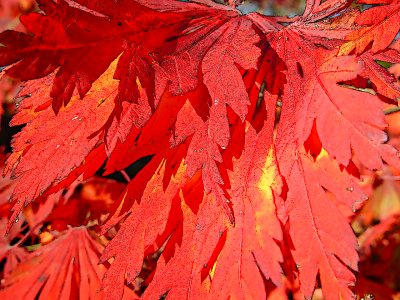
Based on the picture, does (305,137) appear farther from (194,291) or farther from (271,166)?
(194,291)

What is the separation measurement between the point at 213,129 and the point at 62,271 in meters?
0.58

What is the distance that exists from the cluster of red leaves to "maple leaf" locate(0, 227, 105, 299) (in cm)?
24

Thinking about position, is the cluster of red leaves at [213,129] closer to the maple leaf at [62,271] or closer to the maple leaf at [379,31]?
the maple leaf at [379,31]

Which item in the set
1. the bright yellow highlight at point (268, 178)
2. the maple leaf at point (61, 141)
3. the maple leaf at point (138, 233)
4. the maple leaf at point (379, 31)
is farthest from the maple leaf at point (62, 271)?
the maple leaf at point (379, 31)

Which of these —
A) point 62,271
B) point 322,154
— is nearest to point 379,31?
point 322,154

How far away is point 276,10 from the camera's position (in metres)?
2.08

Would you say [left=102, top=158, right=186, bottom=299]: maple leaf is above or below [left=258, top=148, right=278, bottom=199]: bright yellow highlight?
below

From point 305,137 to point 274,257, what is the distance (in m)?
0.16

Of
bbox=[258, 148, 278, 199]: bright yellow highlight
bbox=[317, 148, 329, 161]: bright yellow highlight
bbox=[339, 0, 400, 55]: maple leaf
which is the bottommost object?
bbox=[258, 148, 278, 199]: bright yellow highlight

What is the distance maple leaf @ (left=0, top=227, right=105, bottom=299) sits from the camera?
0.92 metres

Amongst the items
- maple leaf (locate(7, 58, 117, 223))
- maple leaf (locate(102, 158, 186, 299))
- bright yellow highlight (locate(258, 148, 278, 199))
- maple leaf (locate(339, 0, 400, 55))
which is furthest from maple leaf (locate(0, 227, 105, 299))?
maple leaf (locate(339, 0, 400, 55))

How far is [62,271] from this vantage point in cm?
96

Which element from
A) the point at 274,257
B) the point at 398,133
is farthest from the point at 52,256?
the point at 398,133

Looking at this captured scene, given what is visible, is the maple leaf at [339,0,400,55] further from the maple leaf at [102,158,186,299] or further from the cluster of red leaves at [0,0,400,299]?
the maple leaf at [102,158,186,299]
